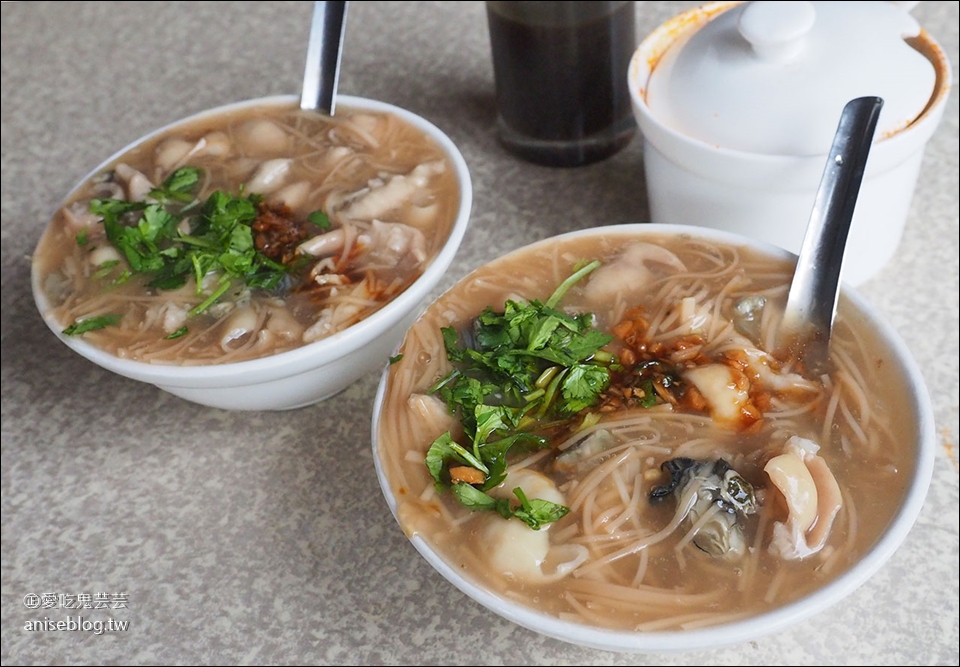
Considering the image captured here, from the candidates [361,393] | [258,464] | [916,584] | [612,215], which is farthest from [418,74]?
[916,584]

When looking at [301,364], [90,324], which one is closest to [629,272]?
[301,364]

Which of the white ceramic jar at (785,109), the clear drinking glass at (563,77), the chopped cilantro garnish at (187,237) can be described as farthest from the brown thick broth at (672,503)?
the clear drinking glass at (563,77)

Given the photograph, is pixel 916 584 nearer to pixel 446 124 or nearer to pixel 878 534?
pixel 878 534

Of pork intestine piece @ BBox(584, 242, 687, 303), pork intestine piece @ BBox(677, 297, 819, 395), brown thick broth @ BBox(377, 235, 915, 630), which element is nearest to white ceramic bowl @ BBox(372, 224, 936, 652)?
brown thick broth @ BBox(377, 235, 915, 630)

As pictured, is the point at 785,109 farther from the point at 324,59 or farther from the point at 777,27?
the point at 324,59

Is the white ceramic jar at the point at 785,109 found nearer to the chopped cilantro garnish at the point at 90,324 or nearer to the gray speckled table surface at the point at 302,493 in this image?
the gray speckled table surface at the point at 302,493

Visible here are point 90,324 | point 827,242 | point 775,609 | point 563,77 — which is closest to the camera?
point 775,609

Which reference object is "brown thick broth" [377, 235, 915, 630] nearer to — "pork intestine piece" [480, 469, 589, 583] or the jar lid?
"pork intestine piece" [480, 469, 589, 583]
